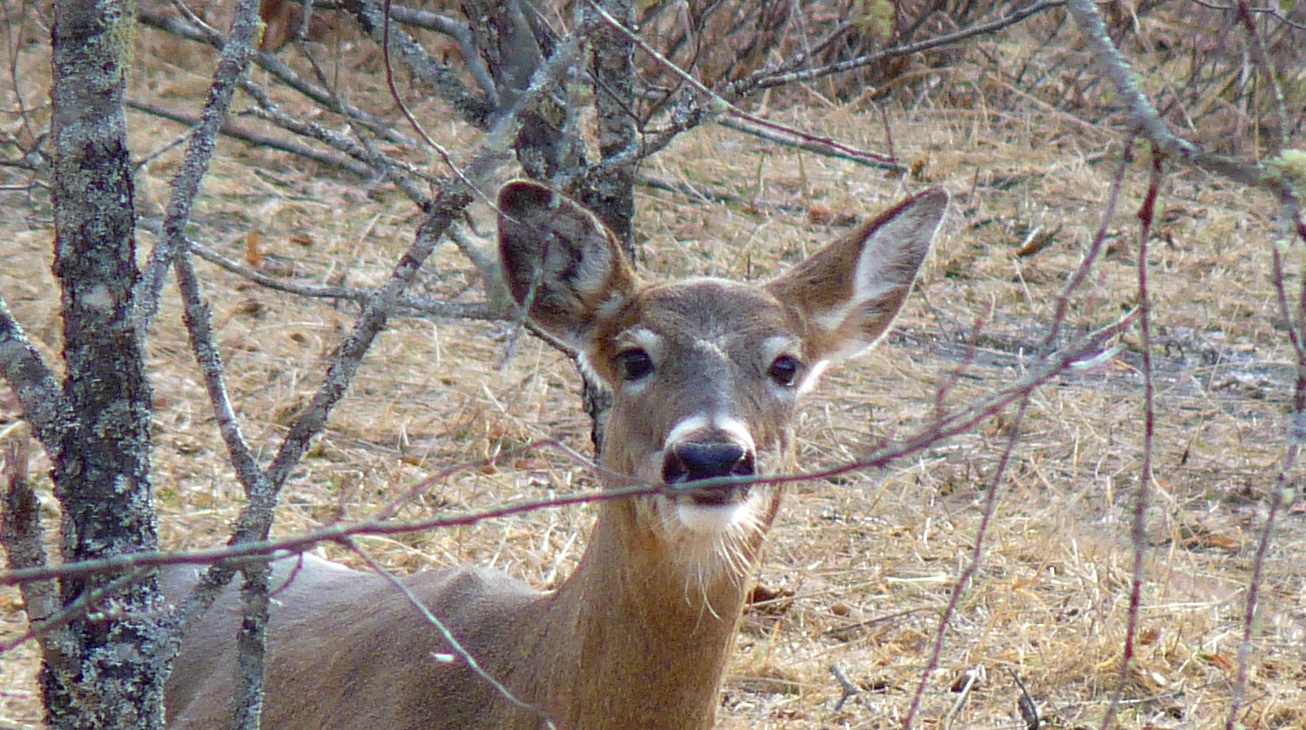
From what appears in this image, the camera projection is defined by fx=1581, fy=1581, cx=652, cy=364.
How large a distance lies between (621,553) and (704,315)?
638 mm

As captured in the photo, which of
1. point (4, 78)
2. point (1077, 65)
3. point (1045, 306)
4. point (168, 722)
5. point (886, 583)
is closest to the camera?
point (168, 722)

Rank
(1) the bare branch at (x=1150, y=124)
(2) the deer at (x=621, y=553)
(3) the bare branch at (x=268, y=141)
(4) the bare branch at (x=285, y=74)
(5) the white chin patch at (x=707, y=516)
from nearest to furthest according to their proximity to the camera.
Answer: (1) the bare branch at (x=1150, y=124) < (5) the white chin patch at (x=707, y=516) < (2) the deer at (x=621, y=553) < (4) the bare branch at (x=285, y=74) < (3) the bare branch at (x=268, y=141)

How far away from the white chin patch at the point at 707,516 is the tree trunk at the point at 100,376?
1.10 meters

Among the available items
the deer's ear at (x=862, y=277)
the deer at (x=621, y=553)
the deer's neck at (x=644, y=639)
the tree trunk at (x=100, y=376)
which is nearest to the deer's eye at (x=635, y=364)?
the deer at (x=621, y=553)

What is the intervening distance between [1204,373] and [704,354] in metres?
4.59

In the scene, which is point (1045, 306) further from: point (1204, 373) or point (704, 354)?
point (704, 354)

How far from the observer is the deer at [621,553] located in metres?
3.42

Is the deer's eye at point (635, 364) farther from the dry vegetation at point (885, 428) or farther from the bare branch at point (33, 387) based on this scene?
the bare branch at point (33, 387)

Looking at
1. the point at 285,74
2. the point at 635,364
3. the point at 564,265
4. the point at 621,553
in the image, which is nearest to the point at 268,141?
the point at 285,74

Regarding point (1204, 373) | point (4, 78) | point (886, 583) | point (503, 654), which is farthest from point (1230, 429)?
point (4, 78)

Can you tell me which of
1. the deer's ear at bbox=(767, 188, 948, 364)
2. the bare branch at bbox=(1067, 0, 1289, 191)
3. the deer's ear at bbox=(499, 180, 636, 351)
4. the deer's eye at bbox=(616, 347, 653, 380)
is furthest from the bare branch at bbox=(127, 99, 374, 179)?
the bare branch at bbox=(1067, 0, 1289, 191)

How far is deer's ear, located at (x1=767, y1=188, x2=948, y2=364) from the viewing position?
13.4 ft

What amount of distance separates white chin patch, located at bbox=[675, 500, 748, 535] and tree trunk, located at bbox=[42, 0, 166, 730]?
110cm

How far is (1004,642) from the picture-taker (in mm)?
5113
